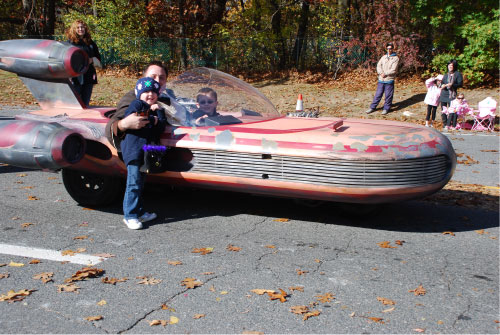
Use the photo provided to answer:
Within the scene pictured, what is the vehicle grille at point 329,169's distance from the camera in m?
4.77

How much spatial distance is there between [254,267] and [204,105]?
85.0 inches

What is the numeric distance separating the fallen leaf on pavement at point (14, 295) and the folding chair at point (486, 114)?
461 inches

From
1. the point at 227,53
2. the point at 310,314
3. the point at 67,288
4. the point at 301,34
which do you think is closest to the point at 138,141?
the point at 67,288

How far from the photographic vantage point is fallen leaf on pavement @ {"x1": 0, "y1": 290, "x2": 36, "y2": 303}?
11.9 feet

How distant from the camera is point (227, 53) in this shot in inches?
973

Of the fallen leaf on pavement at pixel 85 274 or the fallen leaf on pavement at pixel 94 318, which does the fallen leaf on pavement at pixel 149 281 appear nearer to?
the fallen leaf on pavement at pixel 85 274

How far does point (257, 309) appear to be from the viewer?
3566 mm

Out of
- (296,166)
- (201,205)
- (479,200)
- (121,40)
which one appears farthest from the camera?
(121,40)

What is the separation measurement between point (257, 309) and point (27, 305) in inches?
59.8

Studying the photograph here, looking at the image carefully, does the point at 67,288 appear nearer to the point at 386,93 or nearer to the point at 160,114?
the point at 160,114

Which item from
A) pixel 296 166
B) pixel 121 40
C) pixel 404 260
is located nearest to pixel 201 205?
pixel 296 166

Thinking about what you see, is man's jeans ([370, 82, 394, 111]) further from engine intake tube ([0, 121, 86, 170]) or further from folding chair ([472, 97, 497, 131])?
engine intake tube ([0, 121, 86, 170])

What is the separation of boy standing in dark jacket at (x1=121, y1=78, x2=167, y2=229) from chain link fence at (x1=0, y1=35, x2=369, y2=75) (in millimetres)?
18445

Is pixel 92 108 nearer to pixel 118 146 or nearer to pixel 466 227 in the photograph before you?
pixel 118 146
